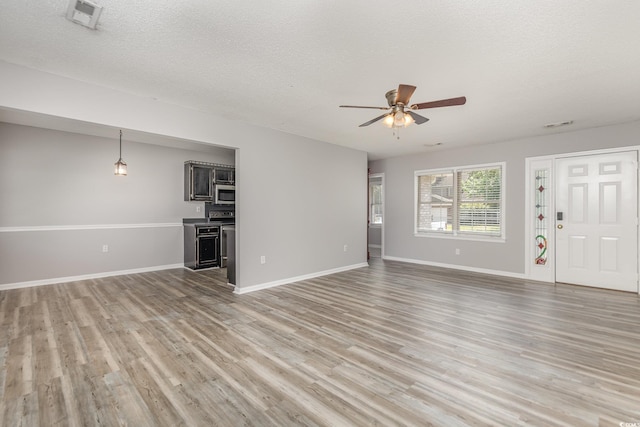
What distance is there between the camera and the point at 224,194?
6953 millimetres

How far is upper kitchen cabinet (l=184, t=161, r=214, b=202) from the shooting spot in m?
6.44

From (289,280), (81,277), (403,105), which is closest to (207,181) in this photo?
(81,277)

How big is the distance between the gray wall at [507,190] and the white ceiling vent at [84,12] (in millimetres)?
6263

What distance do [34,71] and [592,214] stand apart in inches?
305

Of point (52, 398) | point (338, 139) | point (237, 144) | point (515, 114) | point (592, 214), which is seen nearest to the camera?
point (52, 398)

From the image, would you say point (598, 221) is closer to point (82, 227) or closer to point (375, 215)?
point (375, 215)

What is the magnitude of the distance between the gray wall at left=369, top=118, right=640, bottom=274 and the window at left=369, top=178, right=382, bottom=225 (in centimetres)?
88

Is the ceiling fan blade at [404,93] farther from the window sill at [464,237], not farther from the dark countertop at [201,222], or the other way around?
the dark countertop at [201,222]

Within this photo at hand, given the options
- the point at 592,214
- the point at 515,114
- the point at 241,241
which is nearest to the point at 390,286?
the point at 241,241

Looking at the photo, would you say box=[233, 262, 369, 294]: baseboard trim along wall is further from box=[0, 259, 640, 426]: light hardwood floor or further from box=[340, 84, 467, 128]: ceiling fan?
box=[340, 84, 467, 128]: ceiling fan

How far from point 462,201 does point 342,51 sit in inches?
197

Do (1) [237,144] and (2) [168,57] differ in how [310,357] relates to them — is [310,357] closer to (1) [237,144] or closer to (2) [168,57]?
(2) [168,57]

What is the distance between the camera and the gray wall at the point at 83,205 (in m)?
4.70

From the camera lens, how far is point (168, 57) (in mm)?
2611
